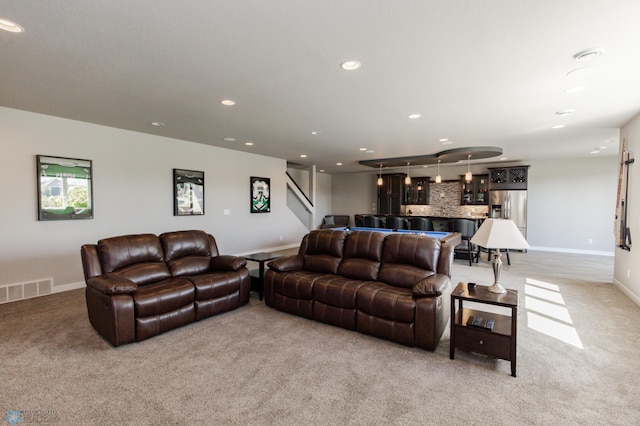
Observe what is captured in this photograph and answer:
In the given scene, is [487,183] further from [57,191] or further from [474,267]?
[57,191]

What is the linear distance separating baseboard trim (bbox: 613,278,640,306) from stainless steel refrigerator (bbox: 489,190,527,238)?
3762 millimetres

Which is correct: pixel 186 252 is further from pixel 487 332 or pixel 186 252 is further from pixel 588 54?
pixel 588 54

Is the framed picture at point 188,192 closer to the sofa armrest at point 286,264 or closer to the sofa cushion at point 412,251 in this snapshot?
the sofa armrest at point 286,264

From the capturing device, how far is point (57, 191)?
15.1 ft

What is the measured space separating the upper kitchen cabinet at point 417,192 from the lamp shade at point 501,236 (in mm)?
7934

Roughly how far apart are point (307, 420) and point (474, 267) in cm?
567

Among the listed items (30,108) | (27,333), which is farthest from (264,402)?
(30,108)

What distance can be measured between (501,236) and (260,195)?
6234mm

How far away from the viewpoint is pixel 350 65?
9.23ft

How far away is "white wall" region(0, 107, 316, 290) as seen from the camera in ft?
14.0

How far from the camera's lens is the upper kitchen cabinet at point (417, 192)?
10.5 m

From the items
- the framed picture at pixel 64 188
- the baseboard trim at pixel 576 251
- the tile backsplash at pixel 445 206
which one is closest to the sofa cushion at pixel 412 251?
the framed picture at pixel 64 188

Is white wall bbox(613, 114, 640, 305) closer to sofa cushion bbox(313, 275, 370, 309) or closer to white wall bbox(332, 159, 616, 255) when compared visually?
sofa cushion bbox(313, 275, 370, 309)

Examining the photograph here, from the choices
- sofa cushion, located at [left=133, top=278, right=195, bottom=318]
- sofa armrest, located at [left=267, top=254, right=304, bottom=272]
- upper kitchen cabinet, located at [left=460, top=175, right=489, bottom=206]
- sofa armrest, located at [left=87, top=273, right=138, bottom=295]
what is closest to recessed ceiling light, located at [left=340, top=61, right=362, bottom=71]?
sofa armrest, located at [left=267, top=254, right=304, bottom=272]
